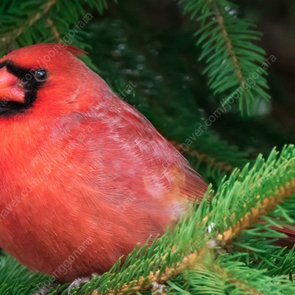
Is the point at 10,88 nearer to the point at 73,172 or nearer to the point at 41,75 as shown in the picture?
the point at 41,75

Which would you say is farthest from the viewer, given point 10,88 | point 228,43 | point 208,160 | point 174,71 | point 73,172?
point 174,71

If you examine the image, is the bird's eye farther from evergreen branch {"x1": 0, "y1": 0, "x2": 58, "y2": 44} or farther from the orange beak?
evergreen branch {"x1": 0, "y1": 0, "x2": 58, "y2": 44}

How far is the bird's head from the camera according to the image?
2018 mm

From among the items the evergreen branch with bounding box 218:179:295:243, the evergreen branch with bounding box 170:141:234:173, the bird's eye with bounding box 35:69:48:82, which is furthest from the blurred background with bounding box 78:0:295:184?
the evergreen branch with bounding box 218:179:295:243

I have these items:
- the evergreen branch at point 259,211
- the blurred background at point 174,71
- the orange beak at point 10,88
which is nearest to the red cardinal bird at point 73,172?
the orange beak at point 10,88

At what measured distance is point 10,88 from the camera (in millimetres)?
2021

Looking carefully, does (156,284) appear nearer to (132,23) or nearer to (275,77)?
(132,23)

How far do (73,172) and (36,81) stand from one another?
45 cm

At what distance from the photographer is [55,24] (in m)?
2.24

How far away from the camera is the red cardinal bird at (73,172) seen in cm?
180

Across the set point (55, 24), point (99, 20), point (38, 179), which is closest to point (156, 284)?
point (38, 179)

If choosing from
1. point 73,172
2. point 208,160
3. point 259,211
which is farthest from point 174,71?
point 259,211

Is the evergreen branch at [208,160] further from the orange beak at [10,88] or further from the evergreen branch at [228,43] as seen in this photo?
the orange beak at [10,88]

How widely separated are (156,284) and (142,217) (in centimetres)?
44
